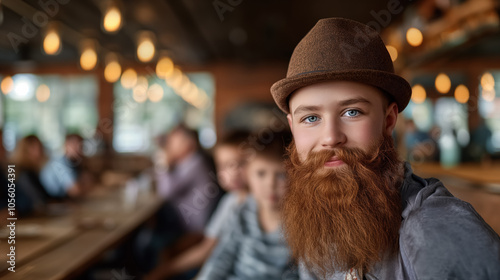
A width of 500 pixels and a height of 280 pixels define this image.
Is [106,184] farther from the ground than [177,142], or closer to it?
closer to it

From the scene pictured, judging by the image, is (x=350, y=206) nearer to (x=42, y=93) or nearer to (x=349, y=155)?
(x=349, y=155)

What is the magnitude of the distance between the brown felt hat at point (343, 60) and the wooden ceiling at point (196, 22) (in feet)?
9.11

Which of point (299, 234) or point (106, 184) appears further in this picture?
point (106, 184)

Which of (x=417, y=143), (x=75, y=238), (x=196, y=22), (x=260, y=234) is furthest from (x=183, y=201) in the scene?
(x=417, y=143)

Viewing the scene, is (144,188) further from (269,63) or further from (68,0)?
(269,63)

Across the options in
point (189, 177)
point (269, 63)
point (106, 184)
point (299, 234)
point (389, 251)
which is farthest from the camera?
point (269, 63)

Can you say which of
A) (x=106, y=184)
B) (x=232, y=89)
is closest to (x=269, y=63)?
(x=232, y=89)

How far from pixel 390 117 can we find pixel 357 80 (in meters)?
0.17

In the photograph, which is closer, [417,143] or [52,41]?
[52,41]

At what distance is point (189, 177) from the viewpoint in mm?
3568

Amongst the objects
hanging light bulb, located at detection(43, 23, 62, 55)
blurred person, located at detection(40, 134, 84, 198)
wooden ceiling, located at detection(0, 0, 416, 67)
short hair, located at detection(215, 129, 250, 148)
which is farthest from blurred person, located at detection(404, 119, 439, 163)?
hanging light bulb, located at detection(43, 23, 62, 55)

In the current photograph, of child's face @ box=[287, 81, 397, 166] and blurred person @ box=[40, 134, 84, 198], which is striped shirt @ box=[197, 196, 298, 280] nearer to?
child's face @ box=[287, 81, 397, 166]

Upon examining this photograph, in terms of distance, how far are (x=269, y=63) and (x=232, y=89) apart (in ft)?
3.56

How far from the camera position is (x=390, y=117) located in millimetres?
1007
